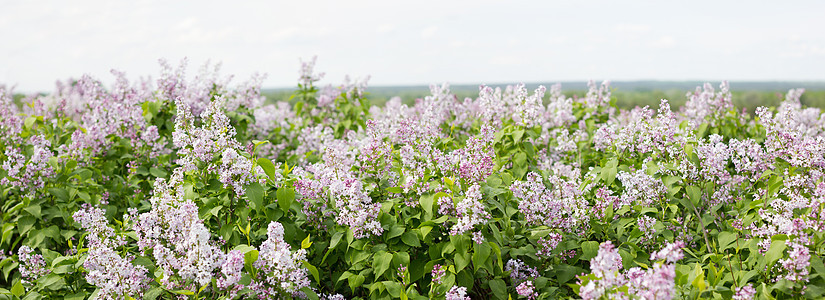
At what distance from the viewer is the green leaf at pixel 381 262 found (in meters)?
4.12

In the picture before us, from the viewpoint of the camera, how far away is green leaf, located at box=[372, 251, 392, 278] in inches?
162

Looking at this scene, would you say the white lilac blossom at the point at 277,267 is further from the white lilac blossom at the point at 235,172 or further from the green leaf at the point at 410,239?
the green leaf at the point at 410,239

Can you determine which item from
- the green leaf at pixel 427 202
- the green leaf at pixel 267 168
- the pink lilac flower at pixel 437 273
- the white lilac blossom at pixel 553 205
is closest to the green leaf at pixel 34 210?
the green leaf at pixel 267 168

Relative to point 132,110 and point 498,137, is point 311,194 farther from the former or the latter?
point 132,110

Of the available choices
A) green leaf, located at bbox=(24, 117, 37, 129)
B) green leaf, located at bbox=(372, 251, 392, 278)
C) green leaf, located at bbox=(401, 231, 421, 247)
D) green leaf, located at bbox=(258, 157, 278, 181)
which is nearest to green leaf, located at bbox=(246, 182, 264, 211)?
green leaf, located at bbox=(258, 157, 278, 181)

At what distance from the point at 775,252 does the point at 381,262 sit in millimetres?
2653

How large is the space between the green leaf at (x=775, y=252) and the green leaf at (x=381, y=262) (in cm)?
255

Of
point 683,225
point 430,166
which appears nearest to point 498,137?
point 430,166

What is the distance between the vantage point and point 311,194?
15.0 feet

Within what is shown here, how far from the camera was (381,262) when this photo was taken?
4.15 metres

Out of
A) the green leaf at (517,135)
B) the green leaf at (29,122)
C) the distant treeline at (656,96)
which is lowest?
the distant treeline at (656,96)

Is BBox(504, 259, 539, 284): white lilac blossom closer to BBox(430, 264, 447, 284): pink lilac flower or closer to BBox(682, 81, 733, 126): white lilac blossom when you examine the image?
BBox(430, 264, 447, 284): pink lilac flower

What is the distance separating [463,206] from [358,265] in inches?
40.3

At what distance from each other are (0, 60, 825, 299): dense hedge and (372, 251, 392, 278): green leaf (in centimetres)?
2
